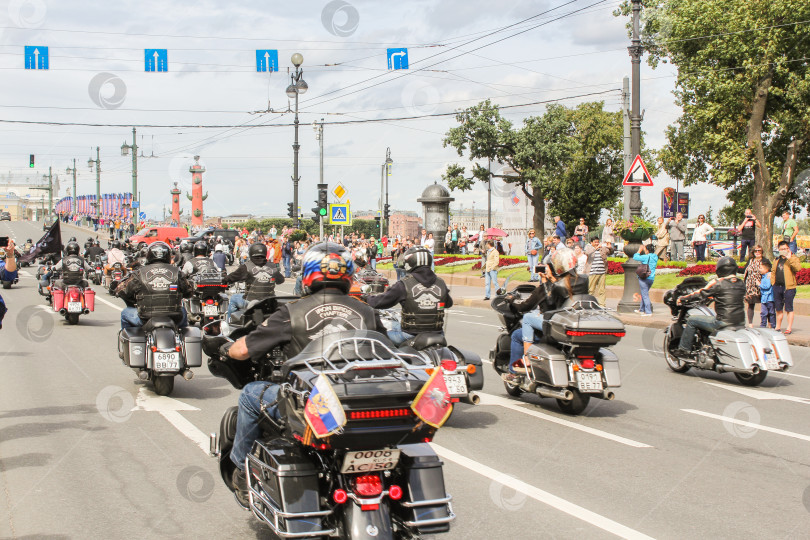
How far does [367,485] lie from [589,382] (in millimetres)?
5011

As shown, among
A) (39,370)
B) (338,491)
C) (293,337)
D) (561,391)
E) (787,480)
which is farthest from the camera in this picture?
(39,370)

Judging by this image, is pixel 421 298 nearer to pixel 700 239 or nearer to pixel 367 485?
pixel 367 485

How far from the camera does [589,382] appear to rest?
331 inches

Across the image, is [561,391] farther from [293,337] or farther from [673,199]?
[673,199]

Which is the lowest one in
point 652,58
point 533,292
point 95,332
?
point 95,332

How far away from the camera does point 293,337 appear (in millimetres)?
4289

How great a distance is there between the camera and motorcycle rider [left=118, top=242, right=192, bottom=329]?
377 inches

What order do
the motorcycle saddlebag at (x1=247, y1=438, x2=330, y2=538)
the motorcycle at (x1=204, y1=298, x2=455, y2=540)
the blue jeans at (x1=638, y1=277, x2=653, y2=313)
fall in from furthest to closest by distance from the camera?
the blue jeans at (x1=638, y1=277, x2=653, y2=313) < the motorcycle saddlebag at (x1=247, y1=438, x2=330, y2=538) < the motorcycle at (x1=204, y1=298, x2=455, y2=540)

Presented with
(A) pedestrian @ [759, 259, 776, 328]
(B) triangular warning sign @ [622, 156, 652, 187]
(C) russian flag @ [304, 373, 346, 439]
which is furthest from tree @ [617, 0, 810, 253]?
(C) russian flag @ [304, 373, 346, 439]

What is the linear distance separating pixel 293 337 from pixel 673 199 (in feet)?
96.1

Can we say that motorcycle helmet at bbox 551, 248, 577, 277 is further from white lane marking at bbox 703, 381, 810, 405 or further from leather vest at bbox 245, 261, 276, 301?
leather vest at bbox 245, 261, 276, 301

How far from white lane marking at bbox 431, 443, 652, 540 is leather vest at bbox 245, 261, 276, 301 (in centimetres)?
781

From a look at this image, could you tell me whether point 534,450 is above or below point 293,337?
below

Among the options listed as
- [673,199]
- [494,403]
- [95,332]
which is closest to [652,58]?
[673,199]
